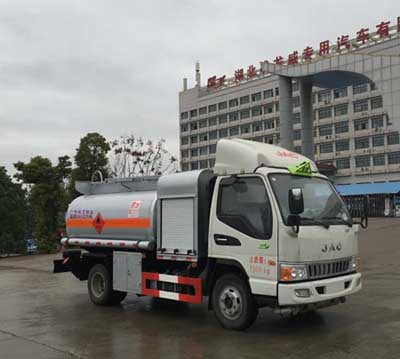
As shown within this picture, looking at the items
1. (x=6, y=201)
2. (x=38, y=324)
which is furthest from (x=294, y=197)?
(x=6, y=201)

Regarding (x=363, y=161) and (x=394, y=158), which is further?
(x=363, y=161)

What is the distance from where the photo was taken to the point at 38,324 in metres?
8.88

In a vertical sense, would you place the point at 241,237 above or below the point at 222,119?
below

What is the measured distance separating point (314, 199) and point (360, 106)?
68029mm

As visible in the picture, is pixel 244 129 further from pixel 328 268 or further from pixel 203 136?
pixel 328 268

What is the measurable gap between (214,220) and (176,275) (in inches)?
51.1

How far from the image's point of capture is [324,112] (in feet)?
254

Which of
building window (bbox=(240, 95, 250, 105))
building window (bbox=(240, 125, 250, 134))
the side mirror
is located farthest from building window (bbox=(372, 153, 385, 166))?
the side mirror

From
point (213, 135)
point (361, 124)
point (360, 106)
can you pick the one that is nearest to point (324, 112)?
point (360, 106)

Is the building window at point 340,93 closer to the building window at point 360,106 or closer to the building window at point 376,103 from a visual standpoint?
the building window at point 360,106

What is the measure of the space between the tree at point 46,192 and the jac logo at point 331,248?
21.7 m

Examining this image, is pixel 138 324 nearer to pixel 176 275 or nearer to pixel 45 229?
pixel 176 275

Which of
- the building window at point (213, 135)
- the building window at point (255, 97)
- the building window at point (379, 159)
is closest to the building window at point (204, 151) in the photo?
the building window at point (213, 135)

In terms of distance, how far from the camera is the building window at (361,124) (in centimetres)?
7100
